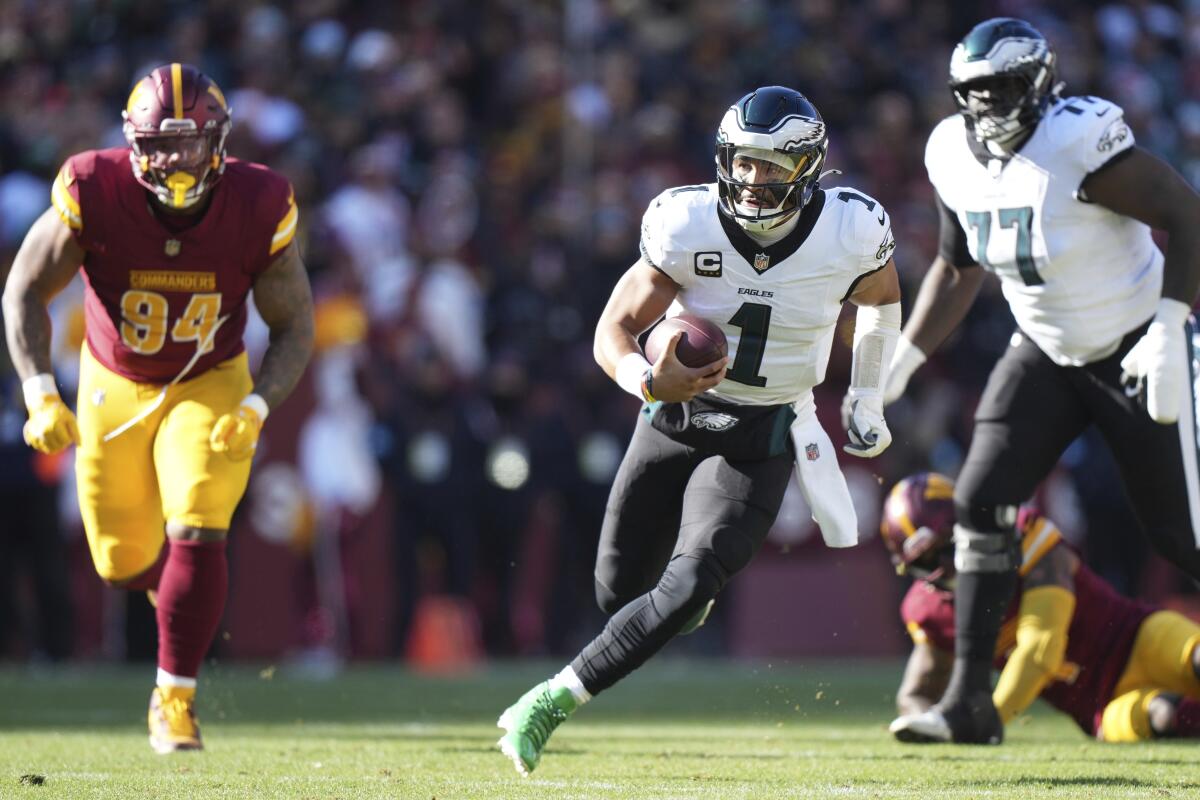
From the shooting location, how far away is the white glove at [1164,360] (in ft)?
16.8

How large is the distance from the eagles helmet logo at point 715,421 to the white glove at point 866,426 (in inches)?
15.2

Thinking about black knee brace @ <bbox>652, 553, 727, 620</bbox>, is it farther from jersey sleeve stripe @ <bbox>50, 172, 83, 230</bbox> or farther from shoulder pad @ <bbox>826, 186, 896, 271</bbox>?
jersey sleeve stripe @ <bbox>50, 172, 83, 230</bbox>

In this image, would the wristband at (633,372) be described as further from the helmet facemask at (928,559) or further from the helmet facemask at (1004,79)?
the helmet facemask at (928,559)

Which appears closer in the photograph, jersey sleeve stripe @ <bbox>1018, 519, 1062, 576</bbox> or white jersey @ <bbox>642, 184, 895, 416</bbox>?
white jersey @ <bbox>642, 184, 895, 416</bbox>

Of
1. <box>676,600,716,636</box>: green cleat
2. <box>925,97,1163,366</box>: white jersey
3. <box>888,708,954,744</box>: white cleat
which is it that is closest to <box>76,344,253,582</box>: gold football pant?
<box>676,600,716,636</box>: green cleat

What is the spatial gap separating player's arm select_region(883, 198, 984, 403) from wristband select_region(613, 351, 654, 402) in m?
1.24

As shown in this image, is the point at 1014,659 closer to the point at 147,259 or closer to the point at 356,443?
the point at 147,259

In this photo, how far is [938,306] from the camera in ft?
19.1

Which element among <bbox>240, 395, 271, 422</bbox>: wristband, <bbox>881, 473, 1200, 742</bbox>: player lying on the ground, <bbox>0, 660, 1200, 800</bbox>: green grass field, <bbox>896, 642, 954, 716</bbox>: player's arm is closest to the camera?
<bbox>0, 660, 1200, 800</bbox>: green grass field

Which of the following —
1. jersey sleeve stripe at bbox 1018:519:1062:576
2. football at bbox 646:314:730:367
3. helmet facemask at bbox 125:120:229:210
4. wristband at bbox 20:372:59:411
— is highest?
helmet facemask at bbox 125:120:229:210

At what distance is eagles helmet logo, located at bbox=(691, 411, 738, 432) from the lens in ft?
16.3

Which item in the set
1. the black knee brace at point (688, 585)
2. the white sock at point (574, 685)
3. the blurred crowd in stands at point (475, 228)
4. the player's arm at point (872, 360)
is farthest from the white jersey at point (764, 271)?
the blurred crowd in stands at point (475, 228)

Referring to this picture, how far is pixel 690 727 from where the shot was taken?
6641 millimetres

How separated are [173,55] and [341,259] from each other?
218cm
